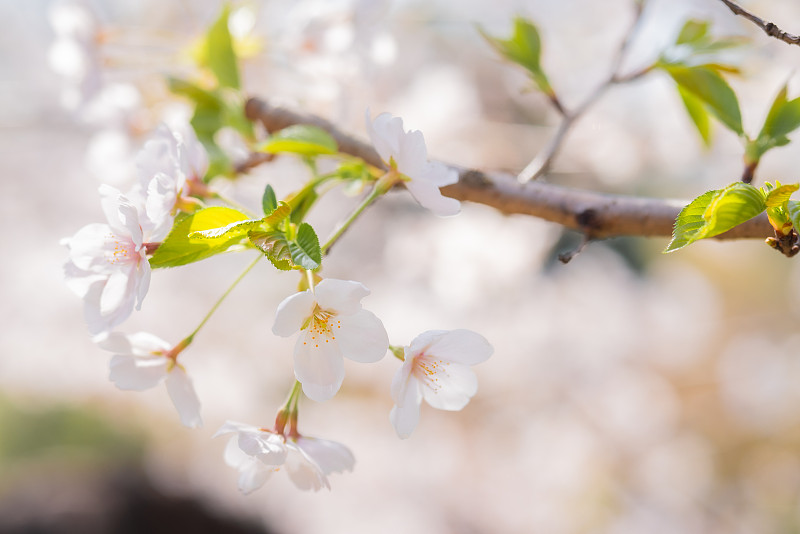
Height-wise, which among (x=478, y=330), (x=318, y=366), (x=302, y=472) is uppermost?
(x=318, y=366)

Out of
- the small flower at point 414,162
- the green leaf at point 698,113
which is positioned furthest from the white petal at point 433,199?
the green leaf at point 698,113

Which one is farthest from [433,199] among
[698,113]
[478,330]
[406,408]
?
[478,330]

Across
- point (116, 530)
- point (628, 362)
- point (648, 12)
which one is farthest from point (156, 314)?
point (648, 12)

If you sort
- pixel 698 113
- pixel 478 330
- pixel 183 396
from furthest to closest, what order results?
pixel 478 330 → pixel 698 113 → pixel 183 396

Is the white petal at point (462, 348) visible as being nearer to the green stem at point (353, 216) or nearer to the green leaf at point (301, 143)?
the green stem at point (353, 216)

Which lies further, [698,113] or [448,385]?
[698,113]

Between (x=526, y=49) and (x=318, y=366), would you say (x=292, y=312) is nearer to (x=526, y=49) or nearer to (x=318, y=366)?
(x=318, y=366)

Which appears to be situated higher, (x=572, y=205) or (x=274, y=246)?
(x=274, y=246)
